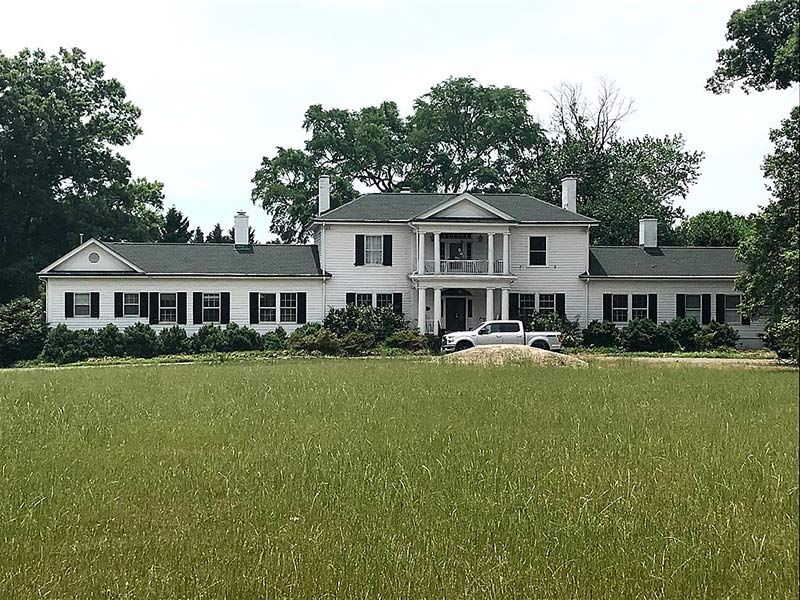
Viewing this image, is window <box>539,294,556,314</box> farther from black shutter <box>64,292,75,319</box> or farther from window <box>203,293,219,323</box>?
black shutter <box>64,292,75,319</box>

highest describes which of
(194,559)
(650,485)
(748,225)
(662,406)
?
(748,225)

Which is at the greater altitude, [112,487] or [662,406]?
[662,406]

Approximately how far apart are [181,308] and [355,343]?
23.2 feet

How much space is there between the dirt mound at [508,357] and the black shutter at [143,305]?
519 inches

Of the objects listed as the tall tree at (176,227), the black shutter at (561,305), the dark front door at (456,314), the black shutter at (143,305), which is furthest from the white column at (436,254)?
the tall tree at (176,227)

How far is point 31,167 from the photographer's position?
44.9 m

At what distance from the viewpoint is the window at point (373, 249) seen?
1443 inches

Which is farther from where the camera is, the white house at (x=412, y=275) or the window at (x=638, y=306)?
the window at (x=638, y=306)

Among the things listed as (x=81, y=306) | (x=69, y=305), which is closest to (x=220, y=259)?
(x=81, y=306)

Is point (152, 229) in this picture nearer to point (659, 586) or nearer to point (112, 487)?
point (112, 487)

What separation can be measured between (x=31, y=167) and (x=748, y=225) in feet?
153

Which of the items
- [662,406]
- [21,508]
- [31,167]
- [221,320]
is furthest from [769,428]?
[31,167]

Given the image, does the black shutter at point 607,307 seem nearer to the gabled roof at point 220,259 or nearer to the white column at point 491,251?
the white column at point 491,251

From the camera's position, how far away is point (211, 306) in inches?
1382
